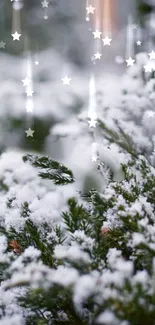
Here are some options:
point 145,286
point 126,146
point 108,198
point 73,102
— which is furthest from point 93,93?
point 145,286

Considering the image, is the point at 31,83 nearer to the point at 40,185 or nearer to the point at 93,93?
the point at 93,93

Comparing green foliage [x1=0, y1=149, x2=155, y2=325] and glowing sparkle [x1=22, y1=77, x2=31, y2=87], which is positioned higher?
glowing sparkle [x1=22, y1=77, x2=31, y2=87]

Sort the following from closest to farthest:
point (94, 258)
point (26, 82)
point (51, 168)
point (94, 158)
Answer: point (94, 258)
point (51, 168)
point (94, 158)
point (26, 82)

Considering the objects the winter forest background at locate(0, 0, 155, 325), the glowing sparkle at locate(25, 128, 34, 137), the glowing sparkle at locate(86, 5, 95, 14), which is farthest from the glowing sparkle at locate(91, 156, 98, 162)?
the glowing sparkle at locate(86, 5, 95, 14)

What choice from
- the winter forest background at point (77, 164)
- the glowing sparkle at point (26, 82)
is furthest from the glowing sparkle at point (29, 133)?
the glowing sparkle at point (26, 82)

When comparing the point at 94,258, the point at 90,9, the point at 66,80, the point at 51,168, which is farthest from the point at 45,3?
the point at 94,258

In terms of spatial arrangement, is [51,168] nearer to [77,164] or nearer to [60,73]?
[77,164]

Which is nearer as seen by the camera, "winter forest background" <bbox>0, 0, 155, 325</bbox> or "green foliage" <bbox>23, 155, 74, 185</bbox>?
"winter forest background" <bbox>0, 0, 155, 325</bbox>

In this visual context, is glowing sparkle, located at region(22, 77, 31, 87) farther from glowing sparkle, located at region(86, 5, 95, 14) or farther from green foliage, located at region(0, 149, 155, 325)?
green foliage, located at region(0, 149, 155, 325)
